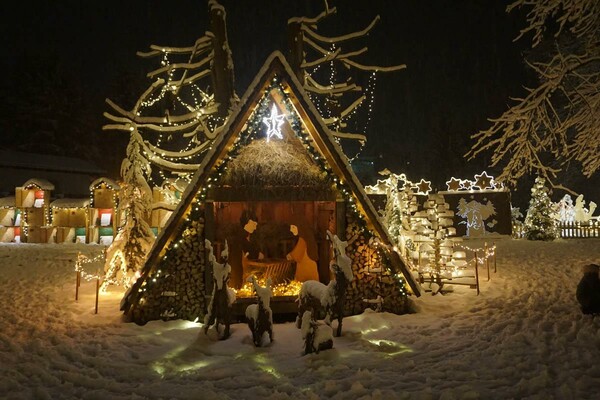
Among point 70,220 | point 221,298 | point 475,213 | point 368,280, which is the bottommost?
point 221,298

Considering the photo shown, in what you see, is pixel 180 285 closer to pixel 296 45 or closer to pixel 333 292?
pixel 333 292

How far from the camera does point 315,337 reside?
6.90m

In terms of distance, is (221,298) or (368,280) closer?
(221,298)

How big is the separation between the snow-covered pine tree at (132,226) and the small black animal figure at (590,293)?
935 cm

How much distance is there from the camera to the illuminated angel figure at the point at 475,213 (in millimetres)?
28484

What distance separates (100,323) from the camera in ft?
27.9

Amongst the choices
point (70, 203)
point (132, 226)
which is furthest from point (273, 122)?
point (70, 203)

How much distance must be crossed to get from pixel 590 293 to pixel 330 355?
474 centimetres

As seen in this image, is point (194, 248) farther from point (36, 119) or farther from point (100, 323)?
point (36, 119)

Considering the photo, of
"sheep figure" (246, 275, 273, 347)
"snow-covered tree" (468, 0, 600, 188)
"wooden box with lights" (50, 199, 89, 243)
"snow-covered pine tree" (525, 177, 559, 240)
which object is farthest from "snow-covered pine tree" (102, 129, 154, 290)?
"snow-covered pine tree" (525, 177, 559, 240)

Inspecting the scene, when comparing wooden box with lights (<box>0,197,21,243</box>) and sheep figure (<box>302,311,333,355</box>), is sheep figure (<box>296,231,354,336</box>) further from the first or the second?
wooden box with lights (<box>0,197,21,243</box>)

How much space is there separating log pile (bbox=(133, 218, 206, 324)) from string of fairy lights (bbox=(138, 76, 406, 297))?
0.30 ft

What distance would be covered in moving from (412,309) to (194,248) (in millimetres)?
4428

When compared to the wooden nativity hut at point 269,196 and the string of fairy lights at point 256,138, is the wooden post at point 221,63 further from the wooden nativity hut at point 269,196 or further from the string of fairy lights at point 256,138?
the wooden nativity hut at point 269,196
